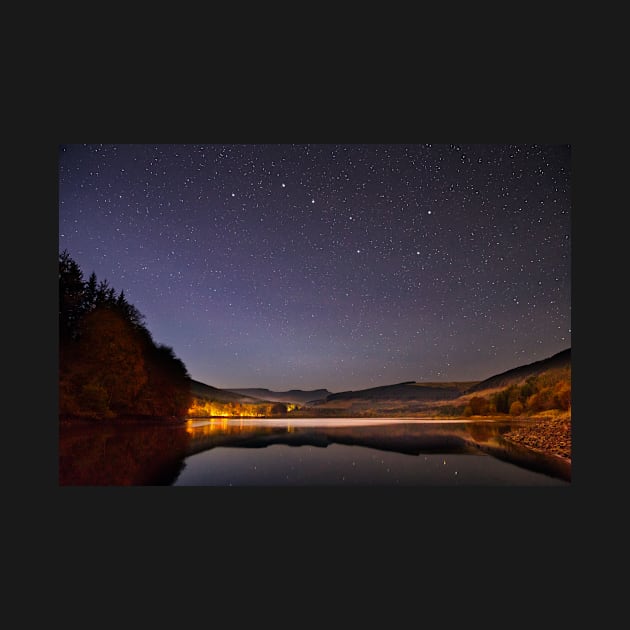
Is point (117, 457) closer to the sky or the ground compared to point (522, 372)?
closer to the ground

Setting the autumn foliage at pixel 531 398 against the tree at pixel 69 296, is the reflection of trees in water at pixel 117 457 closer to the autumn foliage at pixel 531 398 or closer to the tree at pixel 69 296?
the tree at pixel 69 296

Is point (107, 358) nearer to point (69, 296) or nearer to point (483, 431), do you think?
point (69, 296)

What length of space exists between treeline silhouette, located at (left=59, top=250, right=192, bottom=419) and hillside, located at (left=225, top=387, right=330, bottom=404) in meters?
0.93

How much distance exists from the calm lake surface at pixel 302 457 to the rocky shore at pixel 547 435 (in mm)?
111

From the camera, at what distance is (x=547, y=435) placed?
806 cm

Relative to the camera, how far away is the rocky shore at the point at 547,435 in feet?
26.0

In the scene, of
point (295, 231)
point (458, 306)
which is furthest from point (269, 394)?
point (458, 306)

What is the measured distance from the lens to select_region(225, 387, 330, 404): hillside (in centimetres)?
877

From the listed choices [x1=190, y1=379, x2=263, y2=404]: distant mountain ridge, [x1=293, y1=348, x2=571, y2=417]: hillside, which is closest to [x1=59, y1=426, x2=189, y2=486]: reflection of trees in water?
[x1=190, y1=379, x2=263, y2=404]: distant mountain ridge

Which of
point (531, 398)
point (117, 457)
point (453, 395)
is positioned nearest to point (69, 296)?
point (117, 457)

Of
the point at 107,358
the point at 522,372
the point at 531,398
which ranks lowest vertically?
the point at 531,398

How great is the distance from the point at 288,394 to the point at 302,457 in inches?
43.0

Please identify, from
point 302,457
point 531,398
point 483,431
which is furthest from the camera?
point 483,431

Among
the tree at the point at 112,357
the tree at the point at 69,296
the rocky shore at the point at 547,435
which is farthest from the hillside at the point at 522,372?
the tree at the point at 69,296
